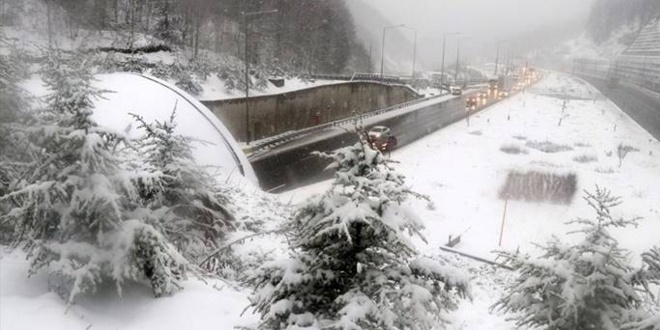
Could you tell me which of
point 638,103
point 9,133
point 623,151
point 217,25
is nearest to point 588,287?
point 9,133

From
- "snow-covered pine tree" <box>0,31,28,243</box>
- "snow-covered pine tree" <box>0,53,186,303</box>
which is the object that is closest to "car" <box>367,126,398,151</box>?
"snow-covered pine tree" <box>0,31,28,243</box>

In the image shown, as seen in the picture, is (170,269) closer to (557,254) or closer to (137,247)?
(137,247)

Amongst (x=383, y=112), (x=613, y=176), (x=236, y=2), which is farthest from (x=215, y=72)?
(x=613, y=176)

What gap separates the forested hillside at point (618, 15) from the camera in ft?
492

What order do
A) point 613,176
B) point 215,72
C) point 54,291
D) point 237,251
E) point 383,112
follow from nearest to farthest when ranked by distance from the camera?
point 54,291 → point 237,251 → point 613,176 → point 215,72 → point 383,112

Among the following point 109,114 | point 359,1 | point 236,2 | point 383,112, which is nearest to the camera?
point 109,114

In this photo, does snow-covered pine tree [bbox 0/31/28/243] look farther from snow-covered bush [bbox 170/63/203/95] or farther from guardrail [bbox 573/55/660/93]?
guardrail [bbox 573/55/660/93]

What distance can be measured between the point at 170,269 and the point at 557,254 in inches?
248

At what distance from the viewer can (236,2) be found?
65562 millimetres

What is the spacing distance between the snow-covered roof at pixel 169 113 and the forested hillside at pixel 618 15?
153 metres

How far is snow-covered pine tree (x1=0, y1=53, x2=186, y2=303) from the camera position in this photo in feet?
22.4

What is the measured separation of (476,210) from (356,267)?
21335 millimetres

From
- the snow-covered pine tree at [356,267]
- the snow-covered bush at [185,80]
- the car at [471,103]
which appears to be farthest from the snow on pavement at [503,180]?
the snow-covered bush at [185,80]

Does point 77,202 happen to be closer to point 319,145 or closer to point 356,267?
point 356,267
